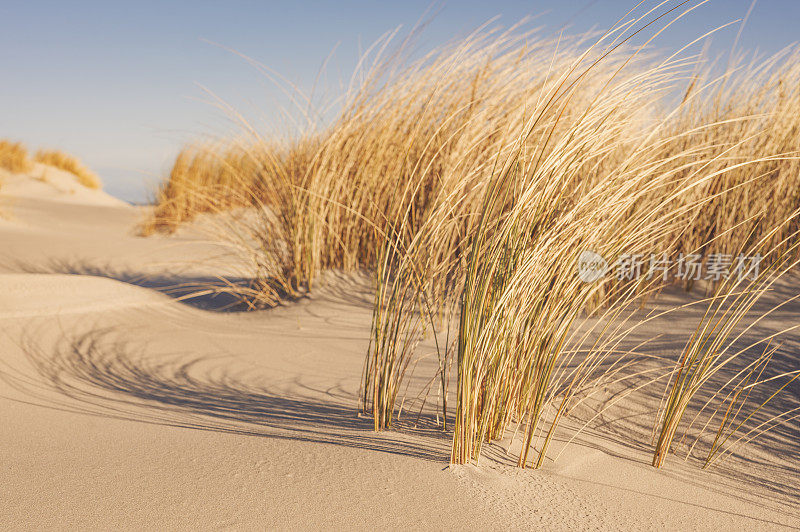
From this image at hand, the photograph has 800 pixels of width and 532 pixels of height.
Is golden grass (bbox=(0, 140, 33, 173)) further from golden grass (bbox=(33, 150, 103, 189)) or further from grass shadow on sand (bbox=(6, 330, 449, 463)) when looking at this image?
grass shadow on sand (bbox=(6, 330, 449, 463))

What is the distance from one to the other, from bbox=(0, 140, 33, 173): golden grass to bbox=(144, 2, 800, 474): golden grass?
9887mm

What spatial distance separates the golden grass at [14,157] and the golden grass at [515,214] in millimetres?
9887

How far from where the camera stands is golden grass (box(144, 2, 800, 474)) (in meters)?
1.32

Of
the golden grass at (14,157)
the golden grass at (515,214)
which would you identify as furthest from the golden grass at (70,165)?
the golden grass at (515,214)

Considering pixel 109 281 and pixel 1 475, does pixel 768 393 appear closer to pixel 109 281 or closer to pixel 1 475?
pixel 1 475

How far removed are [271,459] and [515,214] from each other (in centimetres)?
79

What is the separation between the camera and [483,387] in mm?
1394

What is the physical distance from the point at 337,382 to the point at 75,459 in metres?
0.85

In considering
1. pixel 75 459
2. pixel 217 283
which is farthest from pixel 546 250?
pixel 217 283

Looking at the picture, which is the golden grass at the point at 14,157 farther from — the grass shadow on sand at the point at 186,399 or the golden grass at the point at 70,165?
the grass shadow on sand at the point at 186,399

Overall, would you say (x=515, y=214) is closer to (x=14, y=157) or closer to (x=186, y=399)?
(x=186, y=399)

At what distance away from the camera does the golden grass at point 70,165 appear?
43.3 ft

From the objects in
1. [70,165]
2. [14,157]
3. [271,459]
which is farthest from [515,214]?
[70,165]

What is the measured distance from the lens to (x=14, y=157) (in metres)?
11.2
